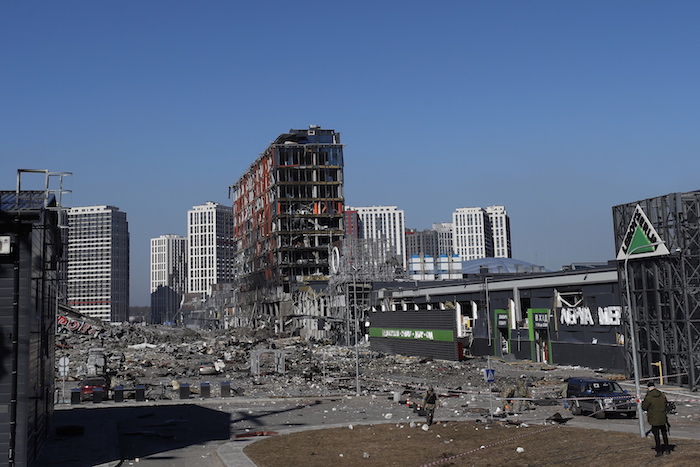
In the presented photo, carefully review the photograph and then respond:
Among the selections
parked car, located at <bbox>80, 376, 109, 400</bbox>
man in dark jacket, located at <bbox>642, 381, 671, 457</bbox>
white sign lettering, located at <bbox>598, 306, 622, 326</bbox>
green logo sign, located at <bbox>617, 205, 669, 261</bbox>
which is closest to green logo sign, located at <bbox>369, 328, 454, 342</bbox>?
white sign lettering, located at <bbox>598, 306, 622, 326</bbox>

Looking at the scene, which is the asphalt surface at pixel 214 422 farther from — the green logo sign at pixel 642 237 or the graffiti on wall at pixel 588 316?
the graffiti on wall at pixel 588 316

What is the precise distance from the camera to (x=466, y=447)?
24.9m

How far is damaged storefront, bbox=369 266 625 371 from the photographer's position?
56062 mm

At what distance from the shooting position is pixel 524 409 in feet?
112

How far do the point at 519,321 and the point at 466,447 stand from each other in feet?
147

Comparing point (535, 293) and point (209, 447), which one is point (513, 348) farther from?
point (209, 447)

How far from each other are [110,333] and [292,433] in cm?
9447

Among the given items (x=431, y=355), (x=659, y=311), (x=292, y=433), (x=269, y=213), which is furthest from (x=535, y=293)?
(x=269, y=213)

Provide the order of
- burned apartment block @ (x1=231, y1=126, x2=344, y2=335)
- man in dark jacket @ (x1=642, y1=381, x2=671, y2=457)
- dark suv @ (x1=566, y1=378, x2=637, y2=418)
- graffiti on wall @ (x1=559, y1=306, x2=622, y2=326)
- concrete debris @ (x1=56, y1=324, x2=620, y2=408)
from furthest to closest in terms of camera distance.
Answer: burned apartment block @ (x1=231, y1=126, x2=344, y2=335)
graffiti on wall @ (x1=559, y1=306, x2=622, y2=326)
concrete debris @ (x1=56, y1=324, x2=620, y2=408)
dark suv @ (x1=566, y1=378, x2=637, y2=418)
man in dark jacket @ (x1=642, y1=381, x2=671, y2=457)

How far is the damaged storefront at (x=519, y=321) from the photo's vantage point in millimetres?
56062

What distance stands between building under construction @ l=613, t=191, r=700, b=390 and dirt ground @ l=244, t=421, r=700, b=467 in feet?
53.0

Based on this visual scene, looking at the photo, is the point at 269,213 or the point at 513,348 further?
the point at 269,213

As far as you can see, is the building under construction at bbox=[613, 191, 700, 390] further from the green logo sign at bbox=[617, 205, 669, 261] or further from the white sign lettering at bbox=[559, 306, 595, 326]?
the white sign lettering at bbox=[559, 306, 595, 326]

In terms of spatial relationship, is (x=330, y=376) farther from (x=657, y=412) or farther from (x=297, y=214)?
(x=297, y=214)
